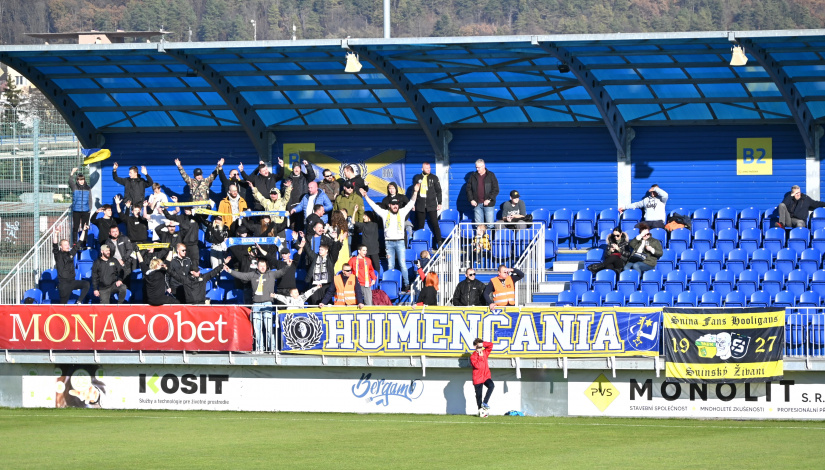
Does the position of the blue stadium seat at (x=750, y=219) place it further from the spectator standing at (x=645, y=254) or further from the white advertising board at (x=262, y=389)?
the white advertising board at (x=262, y=389)

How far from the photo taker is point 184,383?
20.4m

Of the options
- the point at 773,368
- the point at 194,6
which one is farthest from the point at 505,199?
the point at 194,6

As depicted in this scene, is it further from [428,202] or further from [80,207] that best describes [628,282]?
[80,207]

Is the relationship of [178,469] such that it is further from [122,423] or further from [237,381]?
[237,381]

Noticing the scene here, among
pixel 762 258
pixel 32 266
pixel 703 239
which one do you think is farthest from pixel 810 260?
pixel 32 266

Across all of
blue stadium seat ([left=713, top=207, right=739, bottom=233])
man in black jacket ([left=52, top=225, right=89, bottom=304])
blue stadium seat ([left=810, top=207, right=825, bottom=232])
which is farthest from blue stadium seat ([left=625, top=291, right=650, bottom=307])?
man in black jacket ([left=52, top=225, right=89, bottom=304])

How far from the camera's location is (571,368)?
1878 cm

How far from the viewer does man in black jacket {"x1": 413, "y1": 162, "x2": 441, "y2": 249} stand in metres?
23.4

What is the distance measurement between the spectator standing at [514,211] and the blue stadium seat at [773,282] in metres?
4.86

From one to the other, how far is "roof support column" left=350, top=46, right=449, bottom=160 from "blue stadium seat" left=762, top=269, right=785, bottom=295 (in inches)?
305

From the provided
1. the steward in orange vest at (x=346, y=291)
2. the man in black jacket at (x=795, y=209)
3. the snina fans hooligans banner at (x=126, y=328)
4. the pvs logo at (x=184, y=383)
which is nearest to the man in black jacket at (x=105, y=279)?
the snina fans hooligans banner at (x=126, y=328)

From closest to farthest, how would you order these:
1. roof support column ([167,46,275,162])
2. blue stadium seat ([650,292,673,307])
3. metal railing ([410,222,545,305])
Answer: blue stadium seat ([650,292,673,307]), metal railing ([410,222,545,305]), roof support column ([167,46,275,162])

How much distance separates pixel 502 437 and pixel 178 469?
496 centimetres

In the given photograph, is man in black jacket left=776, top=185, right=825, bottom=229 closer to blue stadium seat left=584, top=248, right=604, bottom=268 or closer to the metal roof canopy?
the metal roof canopy
